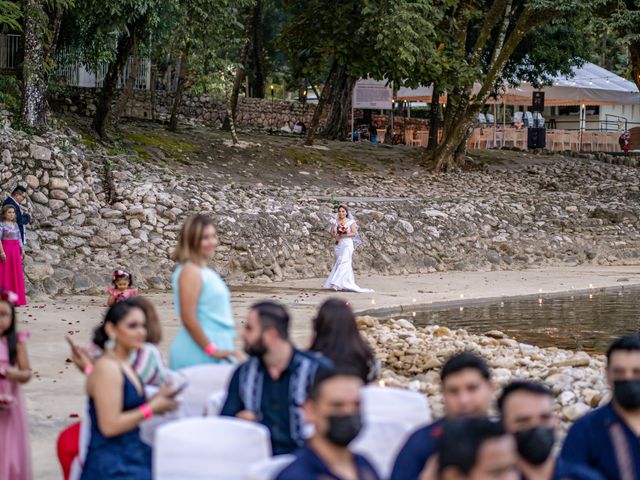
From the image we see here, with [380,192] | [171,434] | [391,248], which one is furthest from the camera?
[380,192]

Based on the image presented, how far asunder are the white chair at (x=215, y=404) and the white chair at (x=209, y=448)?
0.78 metres

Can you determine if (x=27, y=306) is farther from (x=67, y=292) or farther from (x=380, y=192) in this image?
(x=380, y=192)

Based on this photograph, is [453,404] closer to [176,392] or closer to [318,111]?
[176,392]

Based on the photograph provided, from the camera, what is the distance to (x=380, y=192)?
28.8 metres

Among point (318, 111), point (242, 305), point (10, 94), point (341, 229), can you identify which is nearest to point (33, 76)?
point (10, 94)

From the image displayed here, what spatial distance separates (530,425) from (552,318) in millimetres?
14295

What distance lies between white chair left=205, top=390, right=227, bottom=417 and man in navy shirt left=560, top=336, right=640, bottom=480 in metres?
1.70

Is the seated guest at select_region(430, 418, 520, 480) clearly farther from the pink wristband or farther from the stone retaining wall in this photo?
the stone retaining wall

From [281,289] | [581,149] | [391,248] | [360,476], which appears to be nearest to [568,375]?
[360,476]

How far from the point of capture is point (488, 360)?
13852 mm

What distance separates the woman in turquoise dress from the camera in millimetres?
6926

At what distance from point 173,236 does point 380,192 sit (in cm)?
802

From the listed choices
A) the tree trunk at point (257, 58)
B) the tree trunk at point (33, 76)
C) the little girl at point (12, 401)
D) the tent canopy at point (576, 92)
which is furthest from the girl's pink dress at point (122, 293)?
the tree trunk at point (257, 58)

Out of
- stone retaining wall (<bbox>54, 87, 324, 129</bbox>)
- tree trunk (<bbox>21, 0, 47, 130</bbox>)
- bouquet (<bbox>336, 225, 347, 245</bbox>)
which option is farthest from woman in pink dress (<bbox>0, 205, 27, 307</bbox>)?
stone retaining wall (<bbox>54, 87, 324, 129</bbox>)
